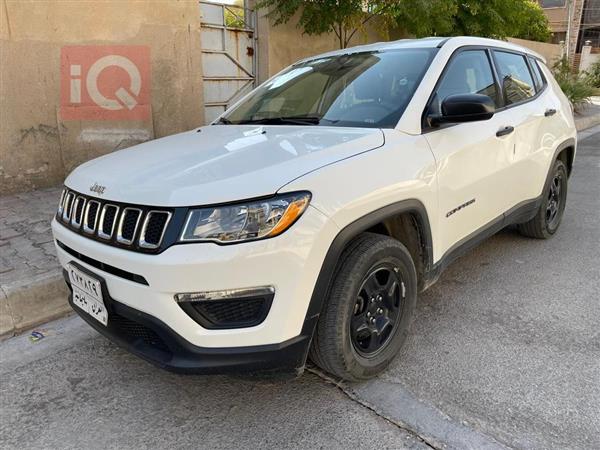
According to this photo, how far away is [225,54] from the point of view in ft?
25.2

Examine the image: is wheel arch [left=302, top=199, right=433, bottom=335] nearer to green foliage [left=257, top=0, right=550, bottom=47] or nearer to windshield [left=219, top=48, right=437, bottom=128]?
windshield [left=219, top=48, right=437, bottom=128]

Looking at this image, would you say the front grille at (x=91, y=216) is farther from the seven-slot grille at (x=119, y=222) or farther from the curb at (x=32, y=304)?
the curb at (x=32, y=304)

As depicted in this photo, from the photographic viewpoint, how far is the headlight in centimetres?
201

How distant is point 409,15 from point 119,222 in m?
6.85

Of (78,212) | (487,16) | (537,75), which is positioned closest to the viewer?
(78,212)

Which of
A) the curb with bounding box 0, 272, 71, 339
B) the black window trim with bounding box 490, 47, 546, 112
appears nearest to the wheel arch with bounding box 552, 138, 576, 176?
the black window trim with bounding box 490, 47, 546, 112

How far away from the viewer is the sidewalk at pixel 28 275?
3396 mm

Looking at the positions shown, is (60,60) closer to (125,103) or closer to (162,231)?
(125,103)

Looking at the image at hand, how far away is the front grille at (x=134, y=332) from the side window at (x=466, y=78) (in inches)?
75.1

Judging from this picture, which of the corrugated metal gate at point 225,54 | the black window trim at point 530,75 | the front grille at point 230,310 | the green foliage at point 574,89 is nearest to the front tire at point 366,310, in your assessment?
the front grille at point 230,310

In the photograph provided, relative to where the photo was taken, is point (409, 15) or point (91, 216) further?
point (409, 15)

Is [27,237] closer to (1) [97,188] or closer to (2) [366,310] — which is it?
(1) [97,188]

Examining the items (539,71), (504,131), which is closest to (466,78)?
(504,131)

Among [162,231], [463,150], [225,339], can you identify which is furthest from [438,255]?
[162,231]
